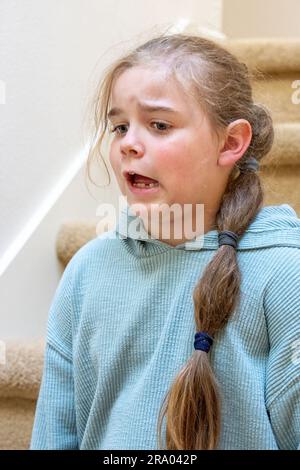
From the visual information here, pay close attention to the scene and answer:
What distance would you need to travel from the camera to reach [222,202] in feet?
2.86

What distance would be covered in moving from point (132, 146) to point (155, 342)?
241mm

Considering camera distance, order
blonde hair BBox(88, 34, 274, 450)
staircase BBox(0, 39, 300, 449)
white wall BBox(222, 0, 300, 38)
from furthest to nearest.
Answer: white wall BBox(222, 0, 300, 38)
staircase BBox(0, 39, 300, 449)
blonde hair BBox(88, 34, 274, 450)

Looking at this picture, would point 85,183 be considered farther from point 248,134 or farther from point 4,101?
point 248,134

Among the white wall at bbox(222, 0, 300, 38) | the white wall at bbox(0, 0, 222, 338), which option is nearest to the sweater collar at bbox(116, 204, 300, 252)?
the white wall at bbox(0, 0, 222, 338)

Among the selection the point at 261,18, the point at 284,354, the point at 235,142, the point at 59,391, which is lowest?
the point at 59,391

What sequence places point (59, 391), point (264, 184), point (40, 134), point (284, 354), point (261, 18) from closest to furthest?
point (284, 354) → point (59, 391) → point (264, 184) → point (40, 134) → point (261, 18)

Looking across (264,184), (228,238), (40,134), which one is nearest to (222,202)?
(228,238)

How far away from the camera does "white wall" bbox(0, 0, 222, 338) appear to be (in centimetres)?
125

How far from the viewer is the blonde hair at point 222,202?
780 millimetres

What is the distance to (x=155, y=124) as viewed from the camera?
0.82m

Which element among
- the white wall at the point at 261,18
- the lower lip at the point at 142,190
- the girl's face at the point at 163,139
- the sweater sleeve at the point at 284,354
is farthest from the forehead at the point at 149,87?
the white wall at the point at 261,18

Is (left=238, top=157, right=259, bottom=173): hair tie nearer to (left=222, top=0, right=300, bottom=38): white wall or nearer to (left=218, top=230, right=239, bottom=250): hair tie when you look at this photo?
A: (left=218, top=230, right=239, bottom=250): hair tie

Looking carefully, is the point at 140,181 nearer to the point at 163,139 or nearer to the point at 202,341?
the point at 163,139

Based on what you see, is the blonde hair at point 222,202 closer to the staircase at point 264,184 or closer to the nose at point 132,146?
the nose at point 132,146
